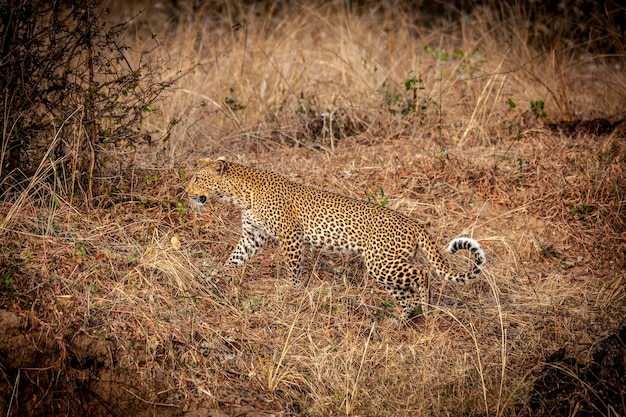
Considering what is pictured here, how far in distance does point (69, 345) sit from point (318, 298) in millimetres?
1961

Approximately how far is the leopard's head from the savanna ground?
0.68ft

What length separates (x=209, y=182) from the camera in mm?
7590

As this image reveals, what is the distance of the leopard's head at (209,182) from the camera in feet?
24.8

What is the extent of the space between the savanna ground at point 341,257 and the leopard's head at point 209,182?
8.2 inches

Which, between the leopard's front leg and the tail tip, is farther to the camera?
the leopard's front leg

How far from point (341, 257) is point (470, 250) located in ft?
→ 5.33

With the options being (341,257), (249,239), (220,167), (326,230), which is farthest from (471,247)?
(220,167)

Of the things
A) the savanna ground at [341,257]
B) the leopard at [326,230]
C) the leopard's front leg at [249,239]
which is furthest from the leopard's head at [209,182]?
the leopard's front leg at [249,239]

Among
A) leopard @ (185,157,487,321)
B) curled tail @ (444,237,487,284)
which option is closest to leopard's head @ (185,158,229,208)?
leopard @ (185,157,487,321)

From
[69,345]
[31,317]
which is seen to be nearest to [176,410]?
[69,345]

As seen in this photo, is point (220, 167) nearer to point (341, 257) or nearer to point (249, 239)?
point (249, 239)

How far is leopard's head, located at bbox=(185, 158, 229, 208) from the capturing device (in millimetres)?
7570

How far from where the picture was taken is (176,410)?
565 cm

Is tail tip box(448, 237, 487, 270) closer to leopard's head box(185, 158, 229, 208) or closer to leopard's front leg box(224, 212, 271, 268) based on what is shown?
leopard's front leg box(224, 212, 271, 268)
